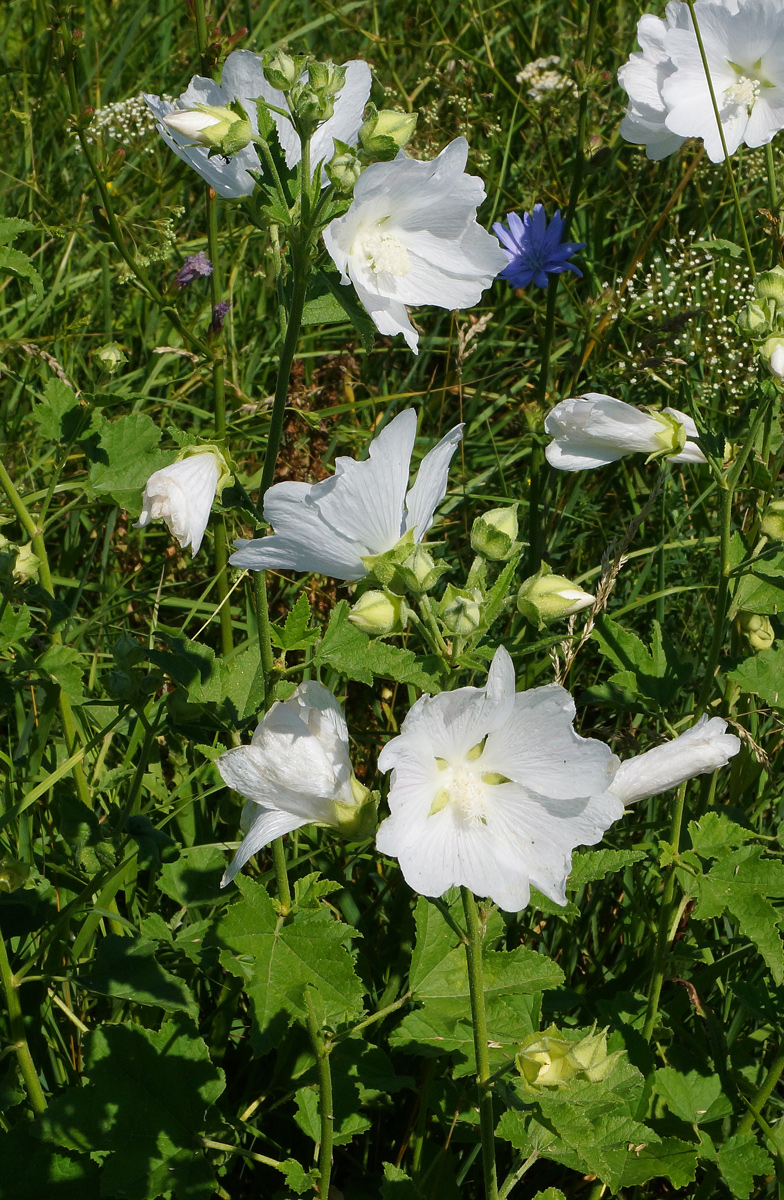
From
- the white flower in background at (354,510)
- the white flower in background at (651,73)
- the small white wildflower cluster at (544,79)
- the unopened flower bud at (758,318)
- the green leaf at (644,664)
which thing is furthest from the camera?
the small white wildflower cluster at (544,79)

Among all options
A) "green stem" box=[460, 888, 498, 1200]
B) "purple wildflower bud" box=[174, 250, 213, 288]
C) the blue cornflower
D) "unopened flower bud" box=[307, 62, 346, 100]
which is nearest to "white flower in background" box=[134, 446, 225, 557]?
"unopened flower bud" box=[307, 62, 346, 100]

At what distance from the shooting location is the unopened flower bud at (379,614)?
50.0 inches

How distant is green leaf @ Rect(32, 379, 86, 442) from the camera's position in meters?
2.12

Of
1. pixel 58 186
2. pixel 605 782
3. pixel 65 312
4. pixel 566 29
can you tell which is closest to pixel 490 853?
pixel 605 782

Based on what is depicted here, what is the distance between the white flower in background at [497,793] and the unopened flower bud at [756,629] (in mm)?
1108

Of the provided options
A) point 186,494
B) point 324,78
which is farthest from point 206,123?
point 186,494

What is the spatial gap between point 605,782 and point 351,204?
0.86 meters

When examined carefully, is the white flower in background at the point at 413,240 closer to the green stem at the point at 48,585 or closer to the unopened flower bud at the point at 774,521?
the unopened flower bud at the point at 774,521

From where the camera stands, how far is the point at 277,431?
1572 millimetres

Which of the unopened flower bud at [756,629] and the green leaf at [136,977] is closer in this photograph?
the green leaf at [136,977]

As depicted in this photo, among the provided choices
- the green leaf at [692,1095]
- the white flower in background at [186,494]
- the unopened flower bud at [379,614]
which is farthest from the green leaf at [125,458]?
the green leaf at [692,1095]

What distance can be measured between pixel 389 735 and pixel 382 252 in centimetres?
114

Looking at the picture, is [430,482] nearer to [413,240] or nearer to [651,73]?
[413,240]

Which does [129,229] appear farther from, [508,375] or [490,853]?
[490,853]
